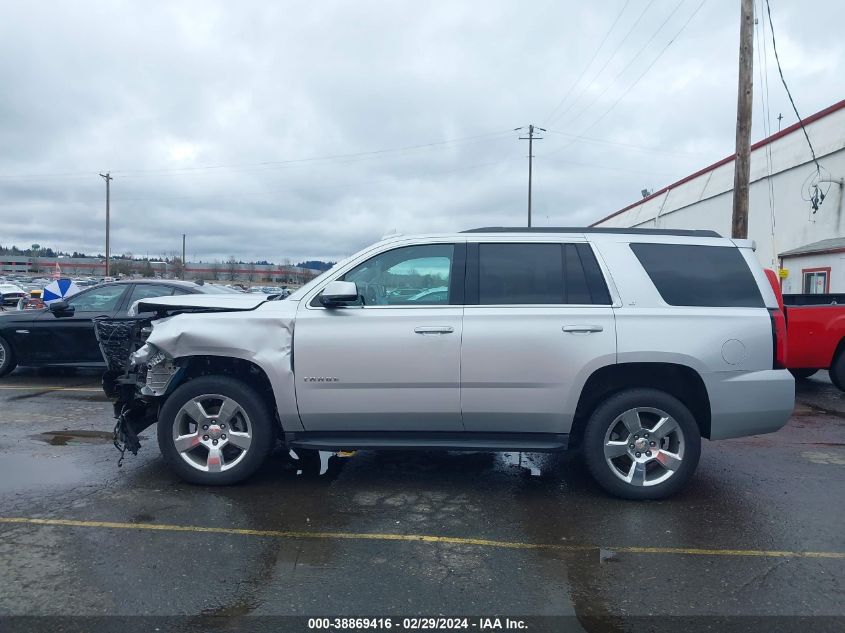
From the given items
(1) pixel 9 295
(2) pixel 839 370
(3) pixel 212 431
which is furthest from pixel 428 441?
(1) pixel 9 295

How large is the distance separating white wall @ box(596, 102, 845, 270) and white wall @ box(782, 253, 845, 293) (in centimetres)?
140

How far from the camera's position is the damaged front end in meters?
5.19

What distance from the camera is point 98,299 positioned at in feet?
33.6

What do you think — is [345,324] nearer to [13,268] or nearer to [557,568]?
[557,568]

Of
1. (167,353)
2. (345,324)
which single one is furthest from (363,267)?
(167,353)

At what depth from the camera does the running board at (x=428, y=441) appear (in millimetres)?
4863

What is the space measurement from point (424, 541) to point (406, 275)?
197 centimetres

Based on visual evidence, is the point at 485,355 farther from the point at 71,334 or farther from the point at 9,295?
the point at 9,295

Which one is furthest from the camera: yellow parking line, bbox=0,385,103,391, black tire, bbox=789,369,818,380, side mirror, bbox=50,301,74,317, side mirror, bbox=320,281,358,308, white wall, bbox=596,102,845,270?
white wall, bbox=596,102,845,270

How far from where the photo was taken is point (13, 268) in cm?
10719

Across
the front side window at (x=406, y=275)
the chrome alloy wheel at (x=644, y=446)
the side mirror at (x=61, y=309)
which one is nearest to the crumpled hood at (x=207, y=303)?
the front side window at (x=406, y=275)

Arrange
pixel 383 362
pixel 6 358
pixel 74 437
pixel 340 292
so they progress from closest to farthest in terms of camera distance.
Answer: pixel 340 292
pixel 383 362
pixel 74 437
pixel 6 358

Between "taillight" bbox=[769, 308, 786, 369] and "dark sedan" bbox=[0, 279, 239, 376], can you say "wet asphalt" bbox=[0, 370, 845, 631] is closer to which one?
"taillight" bbox=[769, 308, 786, 369]

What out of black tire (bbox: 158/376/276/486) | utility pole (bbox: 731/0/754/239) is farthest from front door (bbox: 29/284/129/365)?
utility pole (bbox: 731/0/754/239)
